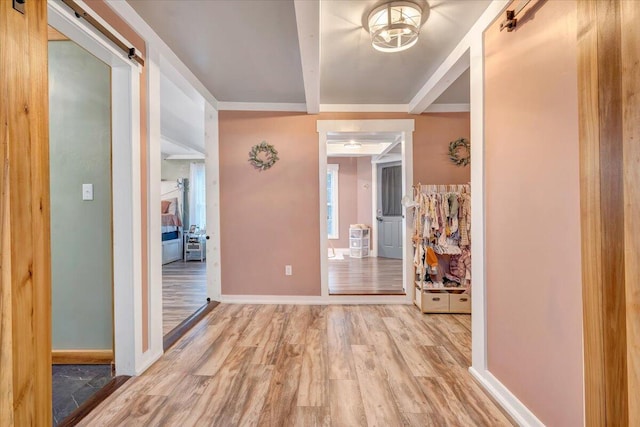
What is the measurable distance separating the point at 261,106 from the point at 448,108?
2.25 m

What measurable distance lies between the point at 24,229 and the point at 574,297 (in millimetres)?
1813

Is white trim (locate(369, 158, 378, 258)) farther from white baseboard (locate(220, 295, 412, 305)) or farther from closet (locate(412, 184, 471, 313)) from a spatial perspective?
closet (locate(412, 184, 471, 313))

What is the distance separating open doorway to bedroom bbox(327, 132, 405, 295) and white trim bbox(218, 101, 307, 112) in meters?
2.01

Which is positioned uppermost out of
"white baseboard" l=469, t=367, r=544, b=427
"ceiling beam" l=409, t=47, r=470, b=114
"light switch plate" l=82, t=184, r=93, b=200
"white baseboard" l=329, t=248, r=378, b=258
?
"ceiling beam" l=409, t=47, r=470, b=114

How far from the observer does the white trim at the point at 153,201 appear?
6.56 ft

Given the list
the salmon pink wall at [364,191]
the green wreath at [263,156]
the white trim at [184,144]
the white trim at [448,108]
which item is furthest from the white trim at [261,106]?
the salmon pink wall at [364,191]

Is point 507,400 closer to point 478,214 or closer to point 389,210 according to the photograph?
point 478,214

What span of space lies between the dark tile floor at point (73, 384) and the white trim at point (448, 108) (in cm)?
392

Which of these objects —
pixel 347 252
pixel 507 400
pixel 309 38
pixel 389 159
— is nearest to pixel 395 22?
pixel 309 38

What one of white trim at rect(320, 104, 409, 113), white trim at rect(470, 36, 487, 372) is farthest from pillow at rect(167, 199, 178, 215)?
white trim at rect(470, 36, 487, 372)

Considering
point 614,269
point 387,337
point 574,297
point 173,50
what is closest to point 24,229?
point 614,269

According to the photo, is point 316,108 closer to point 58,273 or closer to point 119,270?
point 119,270

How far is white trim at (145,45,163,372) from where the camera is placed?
200 centimetres

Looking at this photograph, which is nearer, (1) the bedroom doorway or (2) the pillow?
(1) the bedroom doorway
